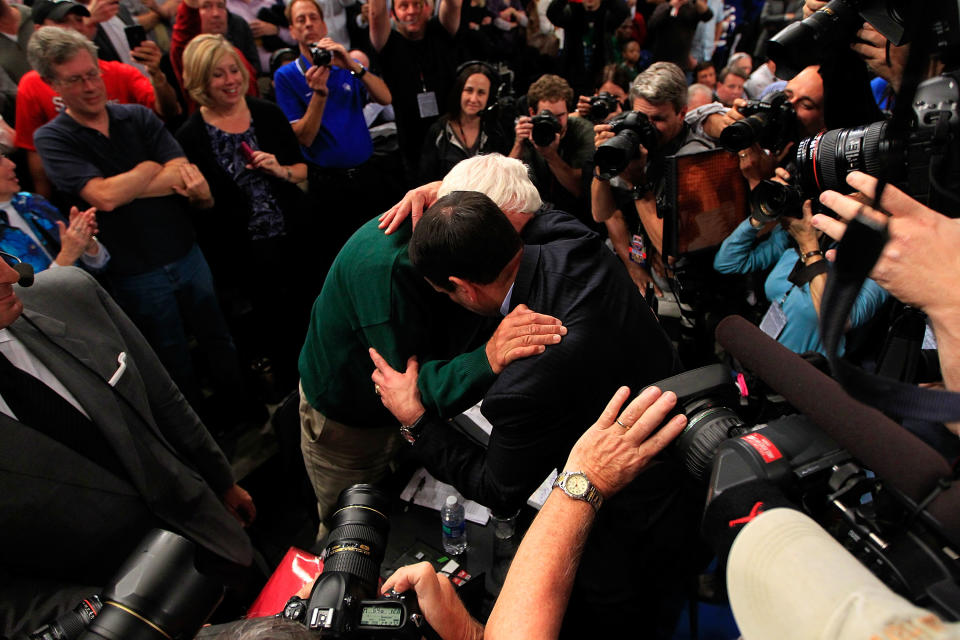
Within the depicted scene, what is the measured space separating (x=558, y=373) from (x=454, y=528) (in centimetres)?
72

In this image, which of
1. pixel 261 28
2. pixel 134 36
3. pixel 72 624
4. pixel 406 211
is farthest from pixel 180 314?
pixel 261 28

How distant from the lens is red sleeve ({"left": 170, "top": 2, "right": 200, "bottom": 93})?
321 cm

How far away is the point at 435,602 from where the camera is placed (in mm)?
1065

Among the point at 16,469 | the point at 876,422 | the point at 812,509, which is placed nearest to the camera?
the point at 876,422

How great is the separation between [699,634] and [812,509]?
37.3 inches

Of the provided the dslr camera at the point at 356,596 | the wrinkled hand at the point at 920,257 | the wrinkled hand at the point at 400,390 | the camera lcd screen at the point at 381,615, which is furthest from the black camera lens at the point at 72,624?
the wrinkled hand at the point at 920,257

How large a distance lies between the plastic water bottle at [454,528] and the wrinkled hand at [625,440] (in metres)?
0.75

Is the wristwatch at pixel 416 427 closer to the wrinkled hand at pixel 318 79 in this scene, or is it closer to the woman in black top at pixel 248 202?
the woman in black top at pixel 248 202

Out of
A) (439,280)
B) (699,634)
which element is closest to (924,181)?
(439,280)

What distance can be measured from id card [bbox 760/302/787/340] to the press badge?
267 centimetres

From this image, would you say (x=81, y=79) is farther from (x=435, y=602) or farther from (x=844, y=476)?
(x=844, y=476)

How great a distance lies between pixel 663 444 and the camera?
3.43 feet

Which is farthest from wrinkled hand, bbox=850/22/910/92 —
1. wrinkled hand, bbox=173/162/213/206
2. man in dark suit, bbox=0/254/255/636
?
wrinkled hand, bbox=173/162/213/206

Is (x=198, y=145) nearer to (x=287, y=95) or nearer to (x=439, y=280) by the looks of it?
(x=287, y=95)
